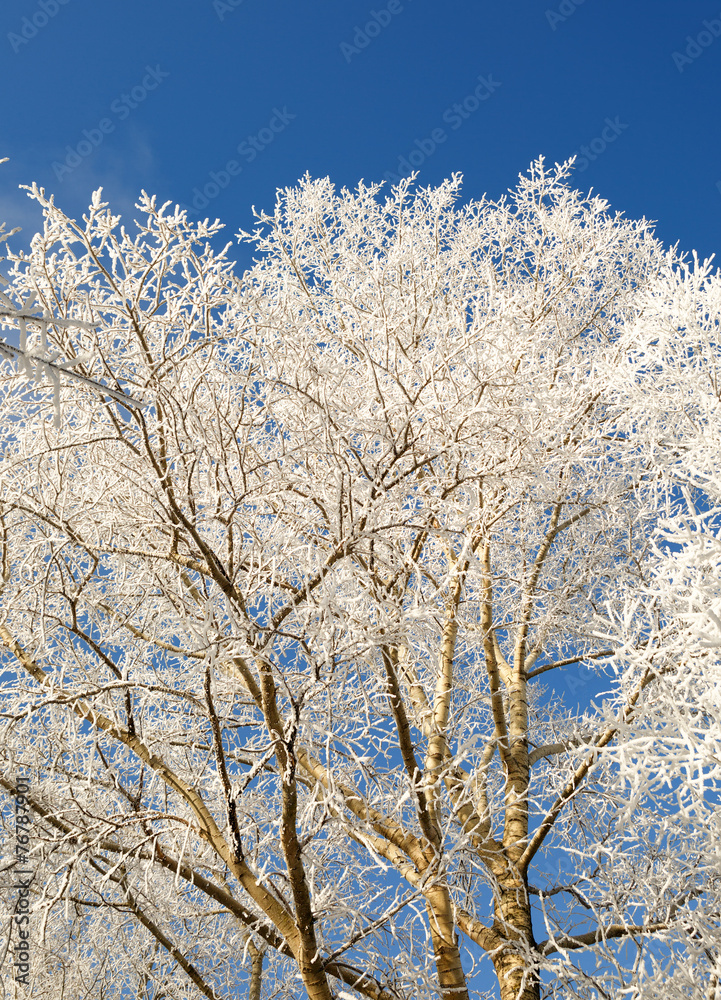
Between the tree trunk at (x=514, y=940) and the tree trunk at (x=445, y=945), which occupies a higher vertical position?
the tree trunk at (x=514, y=940)

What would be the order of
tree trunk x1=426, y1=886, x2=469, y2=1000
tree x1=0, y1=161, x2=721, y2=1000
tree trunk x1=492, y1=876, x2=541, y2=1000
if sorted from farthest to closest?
tree trunk x1=492, y1=876, x2=541, y2=1000 < tree trunk x1=426, y1=886, x2=469, y2=1000 < tree x1=0, y1=161, x2=721, y2=1000

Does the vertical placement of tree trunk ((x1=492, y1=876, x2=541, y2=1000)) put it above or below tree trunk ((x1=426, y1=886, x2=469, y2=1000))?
above

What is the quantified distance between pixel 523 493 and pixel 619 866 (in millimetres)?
2600

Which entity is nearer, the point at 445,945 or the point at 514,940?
the point at 445,945

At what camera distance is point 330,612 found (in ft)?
9.15

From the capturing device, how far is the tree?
10.2ft

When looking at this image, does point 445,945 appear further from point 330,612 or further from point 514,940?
point 330,612

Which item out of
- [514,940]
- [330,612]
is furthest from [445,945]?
[330,612]

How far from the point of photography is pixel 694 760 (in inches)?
99.7

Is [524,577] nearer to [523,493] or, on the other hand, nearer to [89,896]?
[523,493]

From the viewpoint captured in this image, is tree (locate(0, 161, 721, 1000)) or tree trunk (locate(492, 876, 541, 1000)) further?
tree trunk (locate(492, 876, 541, 1000))

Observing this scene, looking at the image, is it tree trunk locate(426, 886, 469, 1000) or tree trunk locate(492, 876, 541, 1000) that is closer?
tree trunk locate(426, 886, 469, 1000)

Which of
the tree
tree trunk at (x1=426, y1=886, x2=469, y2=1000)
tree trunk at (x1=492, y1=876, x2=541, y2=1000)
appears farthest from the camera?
tree trunk at (x1=492, y1=876, x2=541, y2=1000)

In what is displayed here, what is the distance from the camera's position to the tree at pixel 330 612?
122 inches
